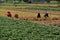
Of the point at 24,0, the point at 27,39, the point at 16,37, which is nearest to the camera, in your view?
the point at 27,39

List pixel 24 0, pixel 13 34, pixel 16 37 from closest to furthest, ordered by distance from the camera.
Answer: pixel 16 37 → pixel 13 34 → pixel 24 0

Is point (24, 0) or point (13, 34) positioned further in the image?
point (24, 0)

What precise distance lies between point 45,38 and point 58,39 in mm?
677

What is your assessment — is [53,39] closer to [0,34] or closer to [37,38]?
[37,38]

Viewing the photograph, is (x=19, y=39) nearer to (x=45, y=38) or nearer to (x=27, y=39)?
(x=27, y=39)

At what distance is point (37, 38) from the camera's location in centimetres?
1196

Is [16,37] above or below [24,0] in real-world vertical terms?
above

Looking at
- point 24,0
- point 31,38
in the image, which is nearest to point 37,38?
point 31,38

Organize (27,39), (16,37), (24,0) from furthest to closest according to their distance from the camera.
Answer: (24,0), (16,37), (27,39)

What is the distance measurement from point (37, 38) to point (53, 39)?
824mm

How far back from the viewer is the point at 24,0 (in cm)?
8206

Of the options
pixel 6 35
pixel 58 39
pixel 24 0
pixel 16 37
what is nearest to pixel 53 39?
pixel 58 39

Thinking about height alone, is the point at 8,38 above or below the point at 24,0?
above

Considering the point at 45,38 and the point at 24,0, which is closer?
the point at 45,38
